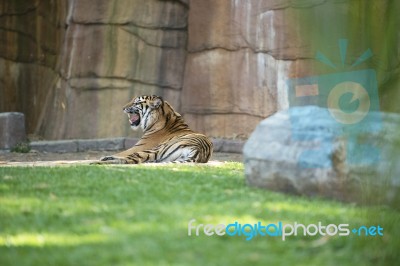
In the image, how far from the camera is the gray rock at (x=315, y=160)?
395 centimetres

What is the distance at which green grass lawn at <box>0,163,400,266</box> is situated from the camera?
3516 mm

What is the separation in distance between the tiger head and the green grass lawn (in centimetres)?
448

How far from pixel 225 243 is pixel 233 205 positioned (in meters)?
0.92

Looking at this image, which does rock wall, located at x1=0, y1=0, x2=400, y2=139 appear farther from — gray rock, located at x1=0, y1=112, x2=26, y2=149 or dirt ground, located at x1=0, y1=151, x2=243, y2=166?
gray rock, located at x1=0, y1=112, x2=26, y2=149

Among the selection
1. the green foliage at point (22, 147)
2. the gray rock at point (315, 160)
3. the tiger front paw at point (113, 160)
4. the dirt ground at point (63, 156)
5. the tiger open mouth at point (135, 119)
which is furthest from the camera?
the green foliage at point (22, 147)

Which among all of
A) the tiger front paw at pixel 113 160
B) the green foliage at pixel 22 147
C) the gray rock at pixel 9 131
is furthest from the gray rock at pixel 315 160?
the gray rock at pixel 9 131

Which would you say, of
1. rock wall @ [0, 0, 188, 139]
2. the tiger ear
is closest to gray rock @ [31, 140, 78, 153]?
rock wall @ [0, 0, 188, 139]

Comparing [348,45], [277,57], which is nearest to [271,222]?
[348,45]

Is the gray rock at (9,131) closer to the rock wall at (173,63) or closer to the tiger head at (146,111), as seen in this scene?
the rock wall at (173,63)

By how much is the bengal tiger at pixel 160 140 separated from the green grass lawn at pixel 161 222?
11.7ft

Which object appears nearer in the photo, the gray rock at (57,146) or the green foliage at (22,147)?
the green foliage at (22,147)

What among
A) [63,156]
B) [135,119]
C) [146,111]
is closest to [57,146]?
[63,156]

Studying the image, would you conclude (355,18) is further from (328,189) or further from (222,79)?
(222,79)

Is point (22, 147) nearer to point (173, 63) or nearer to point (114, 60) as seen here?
point (114, 60)
